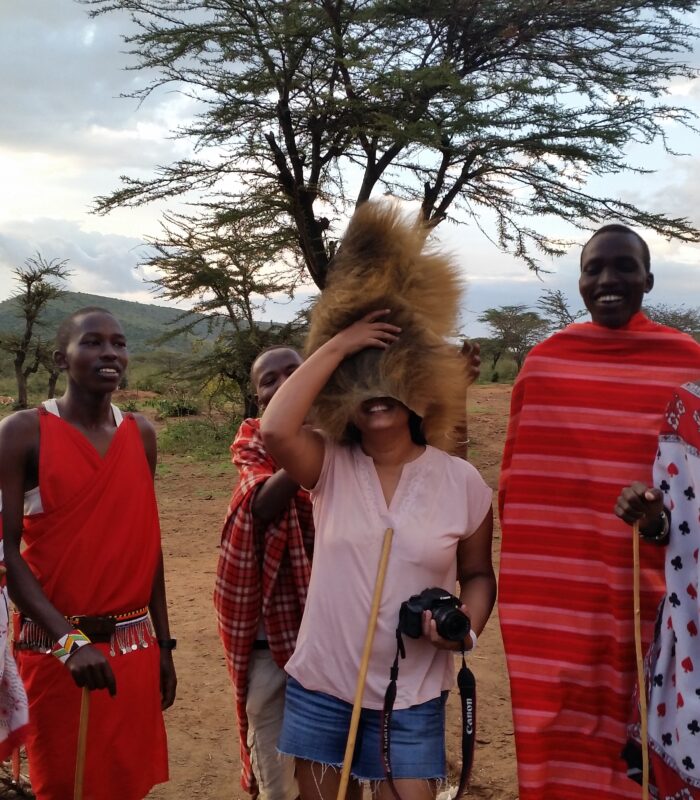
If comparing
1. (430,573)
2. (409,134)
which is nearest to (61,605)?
(430,573)

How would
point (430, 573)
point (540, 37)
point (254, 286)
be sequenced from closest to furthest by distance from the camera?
point (430, 573)
point (540, 37)
point (254, 286)

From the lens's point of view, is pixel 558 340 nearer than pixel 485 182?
Yes

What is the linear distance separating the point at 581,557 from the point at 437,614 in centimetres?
88

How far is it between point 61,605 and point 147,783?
2.09 ft

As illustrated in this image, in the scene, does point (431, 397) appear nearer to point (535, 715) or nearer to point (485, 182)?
point (535, 715)

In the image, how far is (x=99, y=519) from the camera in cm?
238

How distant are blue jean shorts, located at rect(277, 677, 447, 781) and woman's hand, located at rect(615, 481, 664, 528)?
→ 29.6 inches

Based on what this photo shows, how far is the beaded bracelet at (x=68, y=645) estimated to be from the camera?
2115 millimetres

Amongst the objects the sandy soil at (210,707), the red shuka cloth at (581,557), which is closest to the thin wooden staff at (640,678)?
the red shuka cloth at (581,557)

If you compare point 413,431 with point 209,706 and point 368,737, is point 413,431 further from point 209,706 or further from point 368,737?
point 209,706

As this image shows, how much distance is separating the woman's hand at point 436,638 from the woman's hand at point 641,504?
62cm

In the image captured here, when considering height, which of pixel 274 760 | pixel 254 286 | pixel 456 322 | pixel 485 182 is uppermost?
pixel 485 182

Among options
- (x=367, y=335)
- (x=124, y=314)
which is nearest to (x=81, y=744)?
(x=367, y=335)

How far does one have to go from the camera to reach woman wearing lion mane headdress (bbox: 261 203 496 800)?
2.00 metres
